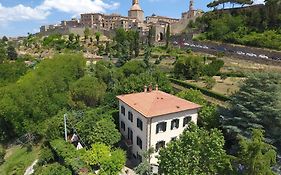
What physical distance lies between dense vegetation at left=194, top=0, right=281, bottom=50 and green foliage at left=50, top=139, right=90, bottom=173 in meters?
42.7

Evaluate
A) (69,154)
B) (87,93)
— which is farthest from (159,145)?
(87,93)

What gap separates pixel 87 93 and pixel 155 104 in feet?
38.2

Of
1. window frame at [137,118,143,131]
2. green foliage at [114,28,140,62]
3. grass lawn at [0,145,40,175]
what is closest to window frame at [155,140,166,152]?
window frame at [137,118,143,131]

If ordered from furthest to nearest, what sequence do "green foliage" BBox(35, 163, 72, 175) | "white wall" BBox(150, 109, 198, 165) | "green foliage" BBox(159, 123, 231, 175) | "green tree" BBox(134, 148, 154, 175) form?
"white wall" BBox(150, 109, 198, 165), "green foliage" BBox(35, 163, 72, 175), "green tree" BBox(134, 148, 154, 175), "green foliage" BBox(159, 123, 231, 175)

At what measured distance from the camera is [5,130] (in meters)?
33.9

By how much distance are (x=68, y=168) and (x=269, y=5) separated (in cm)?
5929

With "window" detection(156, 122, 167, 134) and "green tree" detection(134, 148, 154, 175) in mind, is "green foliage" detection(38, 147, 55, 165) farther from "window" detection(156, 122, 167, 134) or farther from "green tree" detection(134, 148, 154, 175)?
"window" detection(156, 122, 167, 134)

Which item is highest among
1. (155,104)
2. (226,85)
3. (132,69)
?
(132,69)

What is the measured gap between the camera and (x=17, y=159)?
29.2 m

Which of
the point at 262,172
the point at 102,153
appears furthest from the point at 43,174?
the point at 262,172

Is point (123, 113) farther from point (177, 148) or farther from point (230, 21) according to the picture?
point (230, 21)

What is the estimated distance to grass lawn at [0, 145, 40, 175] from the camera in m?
26.7

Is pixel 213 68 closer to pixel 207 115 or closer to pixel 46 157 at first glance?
pixel 207 115

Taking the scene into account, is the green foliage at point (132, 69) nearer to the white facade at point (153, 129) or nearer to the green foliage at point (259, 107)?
the white facade at point (153, 129)
